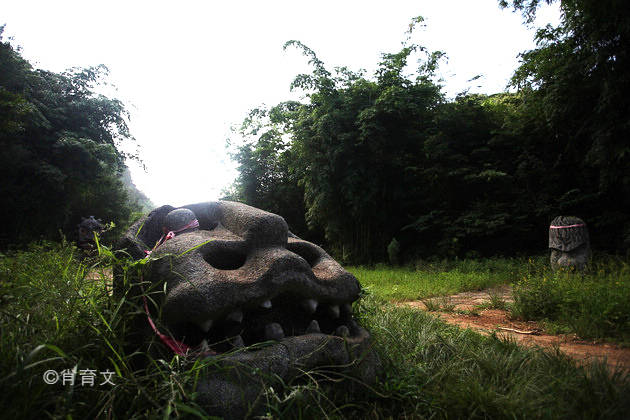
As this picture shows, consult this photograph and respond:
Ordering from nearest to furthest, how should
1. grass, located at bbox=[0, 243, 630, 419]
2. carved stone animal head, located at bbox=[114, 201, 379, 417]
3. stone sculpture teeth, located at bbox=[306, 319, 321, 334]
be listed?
1. grass, located at bbox=[0, 243, 630, 419]
2. carved stone animal head, located at bbox=[114, 201, 379, 417]
3. stone sculpture teeth, located at bbox=[306, 319, 321, 334]

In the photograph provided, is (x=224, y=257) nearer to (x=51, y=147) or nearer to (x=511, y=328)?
Answer: (x=511, y=328)

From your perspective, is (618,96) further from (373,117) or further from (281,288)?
(281,288)

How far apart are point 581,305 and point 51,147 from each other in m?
13.3

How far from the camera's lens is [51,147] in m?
10.3

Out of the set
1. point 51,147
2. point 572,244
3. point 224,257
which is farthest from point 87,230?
point 572,244

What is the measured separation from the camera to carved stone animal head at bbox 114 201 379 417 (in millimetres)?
1229

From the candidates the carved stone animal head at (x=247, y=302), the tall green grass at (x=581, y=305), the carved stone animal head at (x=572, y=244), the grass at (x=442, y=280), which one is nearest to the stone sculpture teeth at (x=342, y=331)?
the carved stone animal head at (x=247, y=302)

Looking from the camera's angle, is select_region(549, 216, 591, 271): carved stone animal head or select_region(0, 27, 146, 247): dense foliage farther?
select_region(0, 27, 146, 247): dense foliage

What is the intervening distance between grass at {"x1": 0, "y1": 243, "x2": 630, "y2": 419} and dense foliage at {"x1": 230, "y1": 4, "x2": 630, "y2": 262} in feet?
22.0

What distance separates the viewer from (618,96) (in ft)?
19.6

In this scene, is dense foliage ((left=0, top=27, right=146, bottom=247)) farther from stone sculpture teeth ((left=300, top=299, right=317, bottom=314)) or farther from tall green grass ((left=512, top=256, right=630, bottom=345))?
tall green grass ((left=512, top=256, right=630, bottom=345))

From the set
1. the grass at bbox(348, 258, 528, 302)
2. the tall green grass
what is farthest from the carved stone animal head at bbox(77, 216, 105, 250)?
the tall green grass

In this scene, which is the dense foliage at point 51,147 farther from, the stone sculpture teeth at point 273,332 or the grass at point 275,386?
the stone sculpture teeth at point 273,332

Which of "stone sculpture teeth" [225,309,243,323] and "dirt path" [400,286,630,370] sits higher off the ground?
"stone sculpture teeth" [225,309,243,323]
